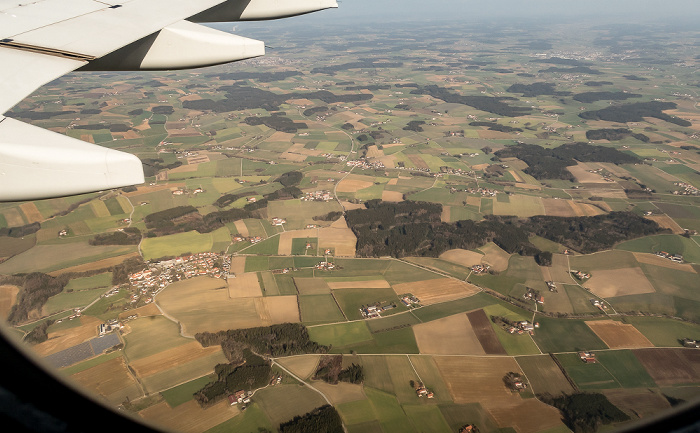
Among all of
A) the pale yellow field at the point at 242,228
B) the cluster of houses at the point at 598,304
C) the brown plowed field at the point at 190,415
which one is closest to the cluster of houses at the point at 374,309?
the brown plowed field at the point at 190,415

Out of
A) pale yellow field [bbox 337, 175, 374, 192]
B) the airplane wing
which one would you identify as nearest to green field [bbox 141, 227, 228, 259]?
pale yellow field [bbox 337, 175, 374, 192]

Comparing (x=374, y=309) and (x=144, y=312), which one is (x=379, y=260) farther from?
(x=144, y=312)

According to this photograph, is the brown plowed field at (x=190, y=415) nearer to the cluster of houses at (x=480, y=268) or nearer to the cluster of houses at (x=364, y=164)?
the cluster of houses at (x=480, y=268)

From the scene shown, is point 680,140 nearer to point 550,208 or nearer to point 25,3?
point 550,208

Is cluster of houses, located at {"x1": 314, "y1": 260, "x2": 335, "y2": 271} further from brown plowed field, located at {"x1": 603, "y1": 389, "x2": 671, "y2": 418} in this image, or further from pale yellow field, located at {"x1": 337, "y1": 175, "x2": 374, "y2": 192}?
brown plowed field, located at {"x1": 603, "y1": 389, "x2": 671, "y2": 418}

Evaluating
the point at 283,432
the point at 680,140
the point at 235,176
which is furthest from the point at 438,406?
the point at 680,140

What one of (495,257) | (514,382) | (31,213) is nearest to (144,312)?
(514,382)
